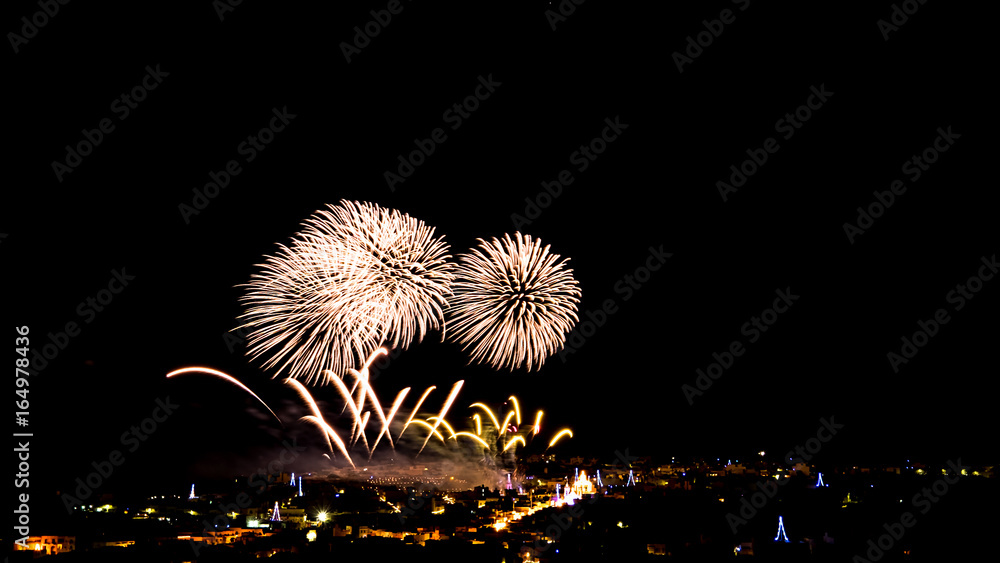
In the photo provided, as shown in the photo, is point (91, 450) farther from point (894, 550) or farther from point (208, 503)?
point (894, 550)

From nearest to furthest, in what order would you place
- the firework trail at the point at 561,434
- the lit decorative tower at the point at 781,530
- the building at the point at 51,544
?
1. the building at the point at 51,544
2. the lit decorative tower at the point at 781,530
3. the firework trail at the point at 561,434

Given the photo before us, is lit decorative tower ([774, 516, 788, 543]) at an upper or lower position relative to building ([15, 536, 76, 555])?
lower

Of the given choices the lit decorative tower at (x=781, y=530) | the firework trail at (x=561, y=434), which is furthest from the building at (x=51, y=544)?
the firework trail at (x=561, y=434)

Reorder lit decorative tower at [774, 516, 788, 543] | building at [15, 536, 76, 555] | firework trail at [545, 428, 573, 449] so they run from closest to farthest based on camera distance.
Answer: building at [15, 536, 76, 555], lit decorative tower at [774, 516, 788, 543], firework trail at [545, 428, 573, 449]

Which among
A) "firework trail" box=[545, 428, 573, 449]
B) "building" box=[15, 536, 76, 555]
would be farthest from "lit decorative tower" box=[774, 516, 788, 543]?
"building" box=[15, 536, 76, 555]

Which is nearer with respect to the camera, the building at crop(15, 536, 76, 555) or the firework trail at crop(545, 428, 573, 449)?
the building at crop(15, 536, 76, 555)

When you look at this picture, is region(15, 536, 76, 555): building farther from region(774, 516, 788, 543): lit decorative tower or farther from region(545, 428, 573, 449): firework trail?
region(545, 428, 573, 449): firework trail

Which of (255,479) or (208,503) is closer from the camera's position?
(208,503)

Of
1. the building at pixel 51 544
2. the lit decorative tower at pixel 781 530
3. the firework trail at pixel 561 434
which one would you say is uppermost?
the firework trail at pixel 561 434

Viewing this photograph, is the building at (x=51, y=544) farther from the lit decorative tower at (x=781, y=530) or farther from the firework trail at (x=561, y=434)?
the firework trail at (x=561, y=434)

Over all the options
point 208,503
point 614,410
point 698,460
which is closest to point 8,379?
point 208,503

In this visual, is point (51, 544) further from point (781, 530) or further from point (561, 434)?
point (561, 434)
